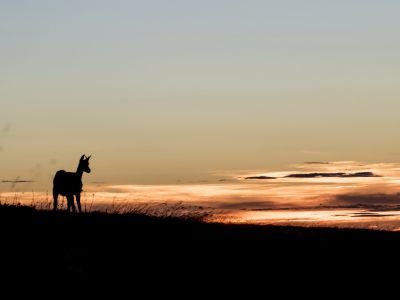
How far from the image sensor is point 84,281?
16.8 m

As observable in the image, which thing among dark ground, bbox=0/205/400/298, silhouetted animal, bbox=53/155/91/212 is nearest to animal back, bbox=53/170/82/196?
silhouetted animal, bbox=53/155/91/212

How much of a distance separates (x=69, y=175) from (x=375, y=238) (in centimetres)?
1456

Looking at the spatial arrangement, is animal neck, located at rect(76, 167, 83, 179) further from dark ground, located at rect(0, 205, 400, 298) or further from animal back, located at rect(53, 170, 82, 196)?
dark ground, located at rect(0, 205, 400, 298)

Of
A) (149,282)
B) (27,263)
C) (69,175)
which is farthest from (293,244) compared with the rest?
(69,175)

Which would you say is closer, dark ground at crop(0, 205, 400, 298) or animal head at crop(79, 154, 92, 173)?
dark ground at crop(0, 205, 400, 298)

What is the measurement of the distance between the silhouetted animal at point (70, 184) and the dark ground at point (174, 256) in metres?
6.60

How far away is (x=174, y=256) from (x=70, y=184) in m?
14.7

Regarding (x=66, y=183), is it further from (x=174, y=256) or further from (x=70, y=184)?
(x=174, y=256)

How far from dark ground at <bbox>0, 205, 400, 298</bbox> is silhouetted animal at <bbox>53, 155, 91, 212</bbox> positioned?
6596mm

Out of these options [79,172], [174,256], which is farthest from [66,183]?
[174,256]

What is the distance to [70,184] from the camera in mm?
33500

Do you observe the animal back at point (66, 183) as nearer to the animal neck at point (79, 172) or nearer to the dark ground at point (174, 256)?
the animal neck at point (79, 172)

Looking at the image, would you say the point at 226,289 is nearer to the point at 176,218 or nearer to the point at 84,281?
the point at 84,281

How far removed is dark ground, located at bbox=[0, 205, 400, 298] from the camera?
17.3 meters
